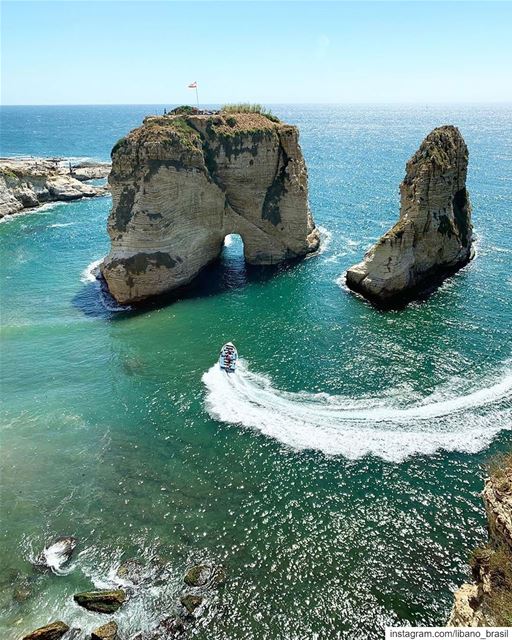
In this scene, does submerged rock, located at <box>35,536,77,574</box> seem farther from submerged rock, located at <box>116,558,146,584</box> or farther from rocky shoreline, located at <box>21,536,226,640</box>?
submerged rock, located at <box>116,558,146,584</box>

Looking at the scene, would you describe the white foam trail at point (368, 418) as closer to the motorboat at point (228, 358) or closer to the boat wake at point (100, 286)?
the motorboat at point (228, 358)

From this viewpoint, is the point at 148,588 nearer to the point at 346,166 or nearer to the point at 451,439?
the point at 451,439

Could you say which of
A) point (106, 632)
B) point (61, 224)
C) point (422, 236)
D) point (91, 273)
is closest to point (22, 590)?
point (106, 632)

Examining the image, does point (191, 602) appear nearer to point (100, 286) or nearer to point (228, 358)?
point (228, 358)

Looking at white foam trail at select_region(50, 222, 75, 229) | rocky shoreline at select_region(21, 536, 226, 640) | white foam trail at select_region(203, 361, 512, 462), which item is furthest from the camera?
white foam trail at select_region(50, 222, 75, 229)

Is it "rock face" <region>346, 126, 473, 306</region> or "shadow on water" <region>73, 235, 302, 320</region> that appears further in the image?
"shadow on water" <region>73, 235, 302, 320</region>

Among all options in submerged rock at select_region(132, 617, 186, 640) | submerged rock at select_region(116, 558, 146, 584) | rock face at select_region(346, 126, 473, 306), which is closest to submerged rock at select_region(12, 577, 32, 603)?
submerged rock at select_region(116, 558, 146, 584)

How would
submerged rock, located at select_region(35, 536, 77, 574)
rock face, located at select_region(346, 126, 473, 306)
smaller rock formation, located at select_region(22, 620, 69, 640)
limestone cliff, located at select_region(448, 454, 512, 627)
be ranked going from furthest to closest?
rock face, located at select_region(346, 126, 473, 306), submerged rock, located at select_region(35, 536, 77, 574), smaller rock formation, located at select_region(22, 620, 69, 640), limestone cliff, located at select_region(448, 454, 512, 627)
